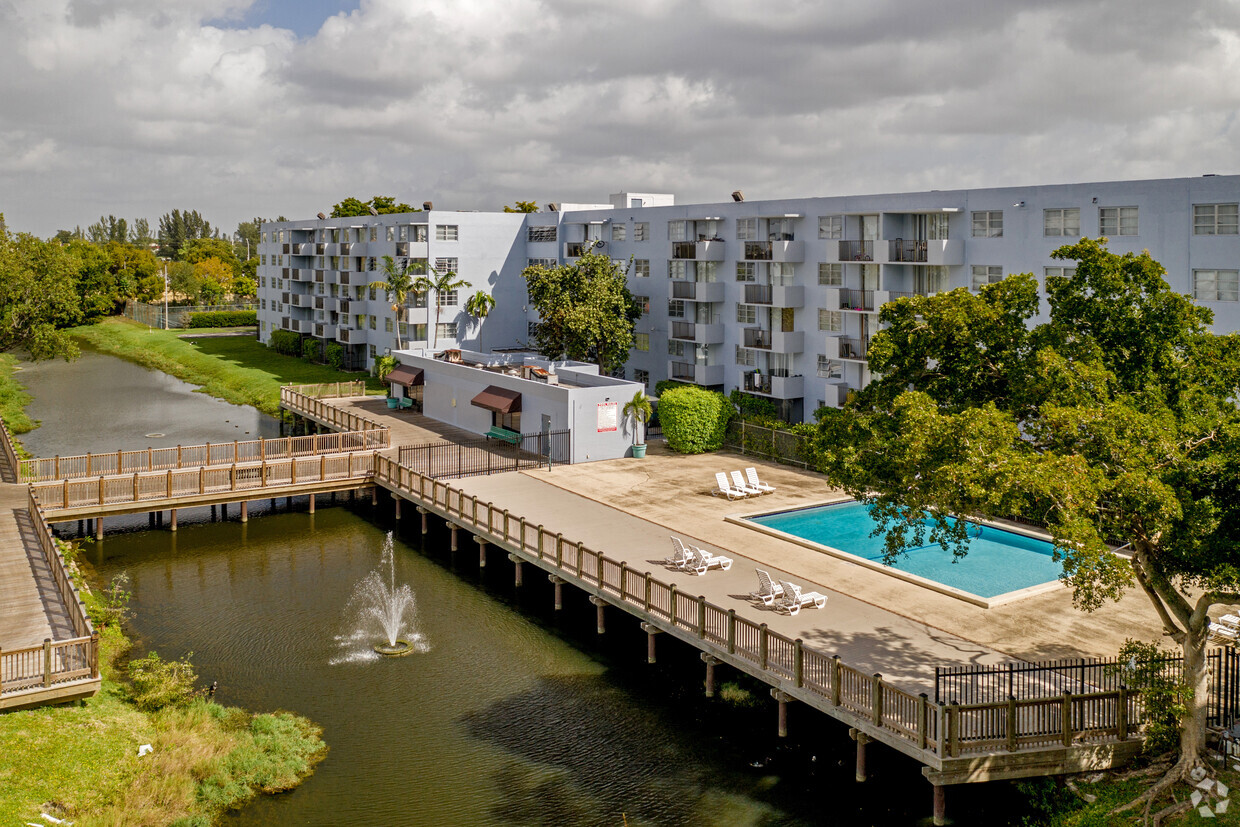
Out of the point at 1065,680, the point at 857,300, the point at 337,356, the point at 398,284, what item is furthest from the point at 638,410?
the point at 337,356

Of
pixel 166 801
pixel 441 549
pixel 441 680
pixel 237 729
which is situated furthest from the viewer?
pixel 441 549

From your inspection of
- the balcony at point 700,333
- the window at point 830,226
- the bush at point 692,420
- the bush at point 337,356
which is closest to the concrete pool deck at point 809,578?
the bush at point 692,420

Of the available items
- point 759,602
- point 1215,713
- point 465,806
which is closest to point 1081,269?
point 1215,713

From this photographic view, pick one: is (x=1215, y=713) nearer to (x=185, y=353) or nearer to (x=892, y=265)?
(x=892, y=265)

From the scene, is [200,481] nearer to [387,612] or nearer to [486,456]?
[486,456]

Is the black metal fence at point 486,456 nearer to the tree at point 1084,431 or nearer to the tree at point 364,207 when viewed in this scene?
the tree at point 1084,431

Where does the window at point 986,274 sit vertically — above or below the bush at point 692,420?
above
